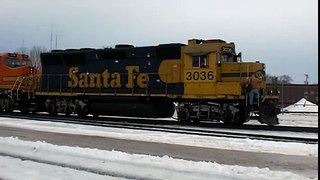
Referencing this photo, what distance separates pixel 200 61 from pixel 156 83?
8.64ft

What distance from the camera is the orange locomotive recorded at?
2581 centimetres

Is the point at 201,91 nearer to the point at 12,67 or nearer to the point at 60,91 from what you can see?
the point at 60,91

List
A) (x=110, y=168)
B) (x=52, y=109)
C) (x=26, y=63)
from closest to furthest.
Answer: (x=110, y=168) → (x=52, y=109) → (x=26, y=63)

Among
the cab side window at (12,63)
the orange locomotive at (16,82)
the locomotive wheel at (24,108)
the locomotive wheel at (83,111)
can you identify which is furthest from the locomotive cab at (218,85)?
the cab side window at (12,63)

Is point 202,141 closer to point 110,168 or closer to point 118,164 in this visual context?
point 118,164

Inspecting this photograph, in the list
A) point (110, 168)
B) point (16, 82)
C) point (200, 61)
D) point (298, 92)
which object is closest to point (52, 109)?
point (16, 82)

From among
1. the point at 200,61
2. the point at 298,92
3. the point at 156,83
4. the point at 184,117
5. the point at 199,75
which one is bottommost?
the point at 184,117

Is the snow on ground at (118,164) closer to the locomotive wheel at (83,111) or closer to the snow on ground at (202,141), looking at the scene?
the snow on ground at (202,141)

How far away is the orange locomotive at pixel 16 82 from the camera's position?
2581 cm

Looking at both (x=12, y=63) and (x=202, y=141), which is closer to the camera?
(x=202, y=141)

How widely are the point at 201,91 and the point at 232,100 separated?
1.45 metres

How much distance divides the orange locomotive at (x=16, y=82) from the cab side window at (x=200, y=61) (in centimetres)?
1070

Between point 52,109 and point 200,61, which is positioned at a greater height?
point 200,61

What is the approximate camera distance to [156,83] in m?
20.9
